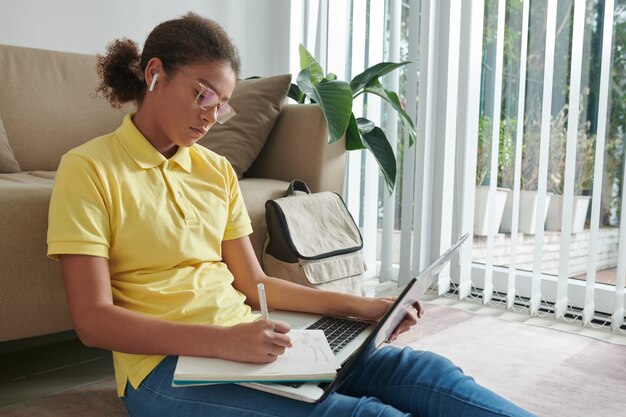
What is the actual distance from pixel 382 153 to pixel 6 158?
1212 mm

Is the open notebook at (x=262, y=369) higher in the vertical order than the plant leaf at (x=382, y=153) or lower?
lower

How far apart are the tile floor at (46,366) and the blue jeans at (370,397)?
0.58 meters

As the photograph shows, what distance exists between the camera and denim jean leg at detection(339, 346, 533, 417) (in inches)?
35.4

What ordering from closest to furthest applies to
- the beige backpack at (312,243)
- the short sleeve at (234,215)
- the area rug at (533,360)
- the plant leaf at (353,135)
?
the short sleeve at (234,215) → the area rug at (533,360) → the beige backpack at (312,243) → the plant leaf at (353,135)

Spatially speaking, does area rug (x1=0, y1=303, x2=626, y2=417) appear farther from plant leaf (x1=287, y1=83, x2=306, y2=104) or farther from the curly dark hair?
plant leaf (x1=287, y1=83, x2=306, y2=104)

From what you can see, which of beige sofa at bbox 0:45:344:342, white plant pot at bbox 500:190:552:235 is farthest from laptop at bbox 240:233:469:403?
white plant pot at bbox 500:190:552:235

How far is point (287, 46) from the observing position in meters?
3.16

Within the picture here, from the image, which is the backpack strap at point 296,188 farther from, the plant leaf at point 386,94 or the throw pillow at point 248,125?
the plant leaf at point 386,94

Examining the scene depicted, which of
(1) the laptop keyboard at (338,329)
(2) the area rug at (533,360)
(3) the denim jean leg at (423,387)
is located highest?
(1) the laptop keyboard at (338,329)

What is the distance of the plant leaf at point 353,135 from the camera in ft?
7.11

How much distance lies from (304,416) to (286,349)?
11 centimetres

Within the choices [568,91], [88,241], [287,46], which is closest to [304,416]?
[88,241]

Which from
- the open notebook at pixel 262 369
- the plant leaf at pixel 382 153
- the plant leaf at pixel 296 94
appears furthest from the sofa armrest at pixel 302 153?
the open notebook at pixel 262 369

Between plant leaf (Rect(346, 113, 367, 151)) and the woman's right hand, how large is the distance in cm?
137
